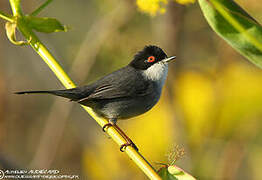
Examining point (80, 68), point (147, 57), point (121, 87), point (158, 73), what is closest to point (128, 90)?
point (121, 87)

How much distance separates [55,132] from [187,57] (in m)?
2.65

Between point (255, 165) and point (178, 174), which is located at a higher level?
point (178, 174)

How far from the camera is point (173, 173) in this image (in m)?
1.73

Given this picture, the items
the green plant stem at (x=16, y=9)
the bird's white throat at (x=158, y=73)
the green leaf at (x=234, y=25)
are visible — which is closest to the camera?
the green leaf at (x=234, y=25)

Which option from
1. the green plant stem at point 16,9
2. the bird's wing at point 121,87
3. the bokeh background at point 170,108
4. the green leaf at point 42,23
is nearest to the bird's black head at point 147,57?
the bird's wing at point 121,87

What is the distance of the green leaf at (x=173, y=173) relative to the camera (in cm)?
170

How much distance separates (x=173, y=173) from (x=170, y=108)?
234 centimetres

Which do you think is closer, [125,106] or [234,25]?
[234,25]

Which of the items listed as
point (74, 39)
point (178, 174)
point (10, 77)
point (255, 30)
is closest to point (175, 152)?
point (178, 174)

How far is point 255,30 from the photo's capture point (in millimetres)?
1685

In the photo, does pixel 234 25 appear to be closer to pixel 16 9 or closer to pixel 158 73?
pixel 16 9

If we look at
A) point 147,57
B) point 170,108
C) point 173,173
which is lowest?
point 170,108

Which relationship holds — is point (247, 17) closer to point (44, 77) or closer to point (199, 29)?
point (199, 29)

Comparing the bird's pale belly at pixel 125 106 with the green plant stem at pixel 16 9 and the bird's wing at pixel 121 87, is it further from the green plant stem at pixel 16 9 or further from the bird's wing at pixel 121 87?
the green plant stem at pixel 16 9
